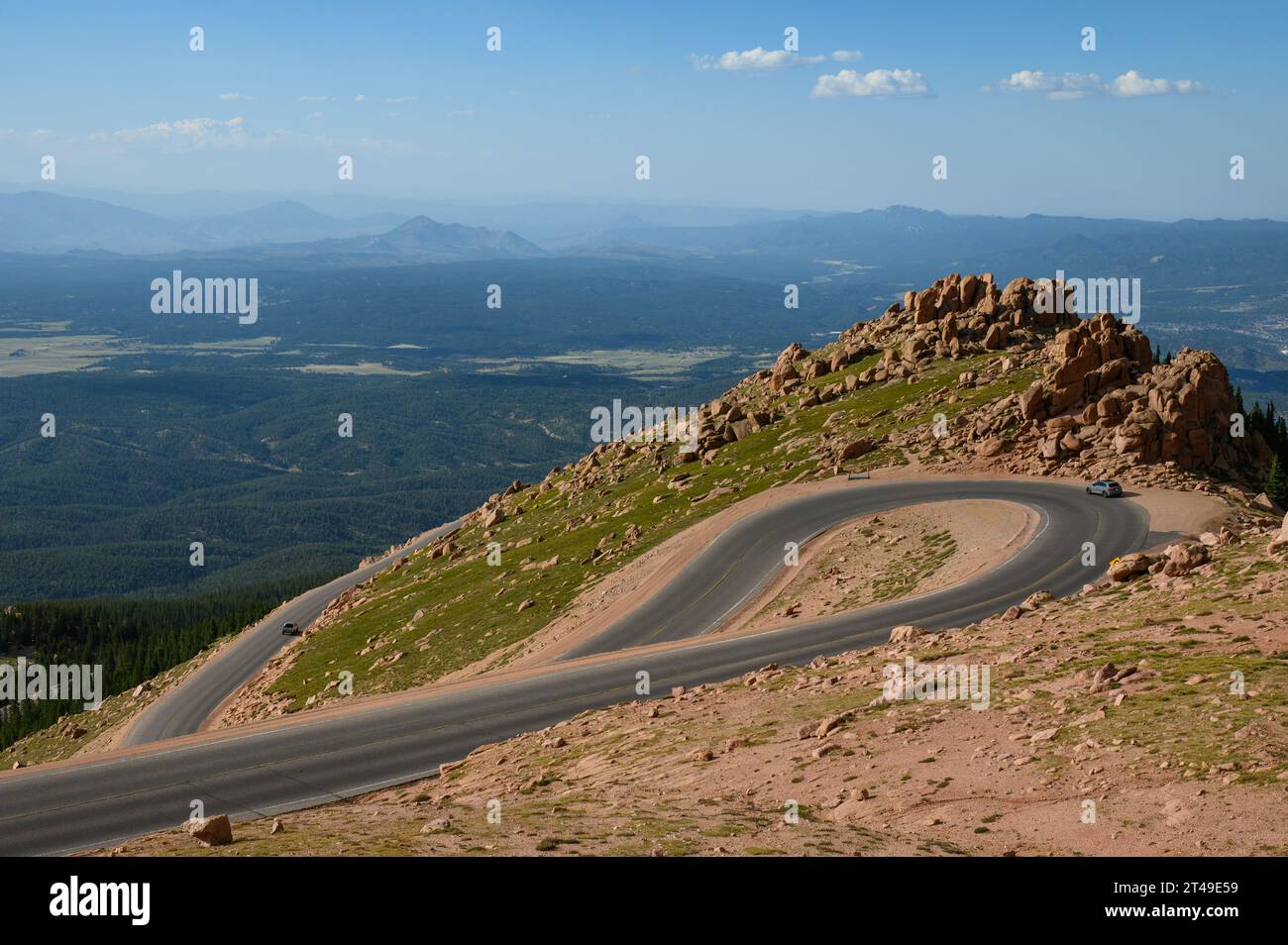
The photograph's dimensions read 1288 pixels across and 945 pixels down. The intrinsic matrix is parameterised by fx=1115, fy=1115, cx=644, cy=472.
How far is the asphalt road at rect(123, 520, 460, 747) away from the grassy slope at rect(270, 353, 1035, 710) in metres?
7.39

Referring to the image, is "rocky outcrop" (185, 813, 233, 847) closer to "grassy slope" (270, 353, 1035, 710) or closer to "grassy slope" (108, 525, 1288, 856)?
"grassy slope" (108, 525, 1288, 856)

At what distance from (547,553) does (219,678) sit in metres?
29.3

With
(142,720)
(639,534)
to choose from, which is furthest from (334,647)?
(639,534)

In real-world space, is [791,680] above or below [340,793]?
above

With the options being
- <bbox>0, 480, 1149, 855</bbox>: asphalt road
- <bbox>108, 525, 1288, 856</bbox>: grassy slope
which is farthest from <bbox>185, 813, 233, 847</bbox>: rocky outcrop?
<bbox>0, 480, 1149, 855</bbox>: asphalt road

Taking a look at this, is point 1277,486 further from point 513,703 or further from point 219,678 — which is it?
point 219,678

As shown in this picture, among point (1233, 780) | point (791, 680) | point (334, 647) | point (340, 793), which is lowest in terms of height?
point (334, 647)

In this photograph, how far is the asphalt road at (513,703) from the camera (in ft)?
117

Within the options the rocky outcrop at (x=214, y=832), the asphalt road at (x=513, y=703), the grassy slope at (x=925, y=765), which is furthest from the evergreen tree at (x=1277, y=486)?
the rocky outcrop at (x=214, y=832)

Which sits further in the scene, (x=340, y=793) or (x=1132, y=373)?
(x=1132, y=373)

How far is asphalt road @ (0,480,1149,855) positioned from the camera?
117ft

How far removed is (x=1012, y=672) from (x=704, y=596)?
1223 inches

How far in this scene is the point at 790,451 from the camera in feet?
288

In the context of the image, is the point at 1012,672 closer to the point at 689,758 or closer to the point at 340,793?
the point at 689,758
